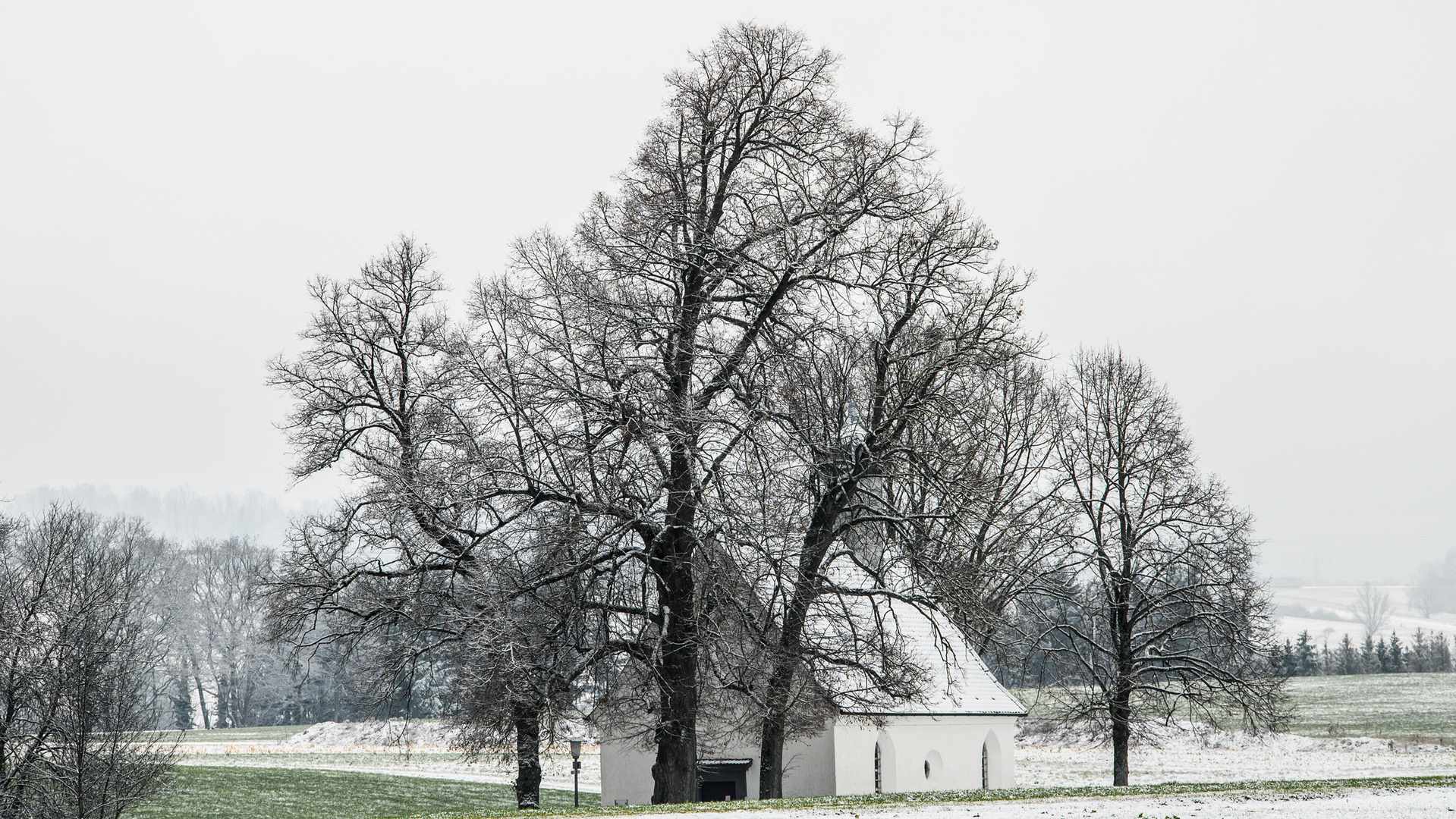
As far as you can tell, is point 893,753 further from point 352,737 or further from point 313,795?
point 352,737

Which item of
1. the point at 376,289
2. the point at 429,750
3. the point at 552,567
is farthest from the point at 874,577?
the point at 429,750

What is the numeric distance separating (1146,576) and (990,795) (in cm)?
1455

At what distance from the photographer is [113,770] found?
19609 millimetres

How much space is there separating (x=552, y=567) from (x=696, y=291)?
16.3 feet

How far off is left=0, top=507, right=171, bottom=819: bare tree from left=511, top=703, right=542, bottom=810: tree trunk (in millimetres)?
6404

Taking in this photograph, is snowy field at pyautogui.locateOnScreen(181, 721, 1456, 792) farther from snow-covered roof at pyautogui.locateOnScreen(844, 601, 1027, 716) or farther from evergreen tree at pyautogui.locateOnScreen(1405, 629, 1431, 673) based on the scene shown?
evergreen tree at pyautogui.locateOnScreen(1405, 629, 1431, 673)

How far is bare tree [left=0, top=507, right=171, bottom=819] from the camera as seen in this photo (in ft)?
65.1

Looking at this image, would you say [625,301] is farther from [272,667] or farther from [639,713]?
[272,667]

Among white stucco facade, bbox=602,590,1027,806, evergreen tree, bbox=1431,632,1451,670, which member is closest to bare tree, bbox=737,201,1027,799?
white stucco facade, bbox=602,590,1027,806

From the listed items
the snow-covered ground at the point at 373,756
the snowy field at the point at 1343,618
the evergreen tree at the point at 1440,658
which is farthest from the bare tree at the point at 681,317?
the snowy field at the point at 1343,618

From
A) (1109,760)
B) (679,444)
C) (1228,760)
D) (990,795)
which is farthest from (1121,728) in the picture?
(679,444)

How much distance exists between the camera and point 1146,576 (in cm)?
3031

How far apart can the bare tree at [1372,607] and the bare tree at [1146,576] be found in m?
148

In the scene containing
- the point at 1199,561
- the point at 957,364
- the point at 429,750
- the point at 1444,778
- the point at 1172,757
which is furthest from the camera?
the point at 429,750
